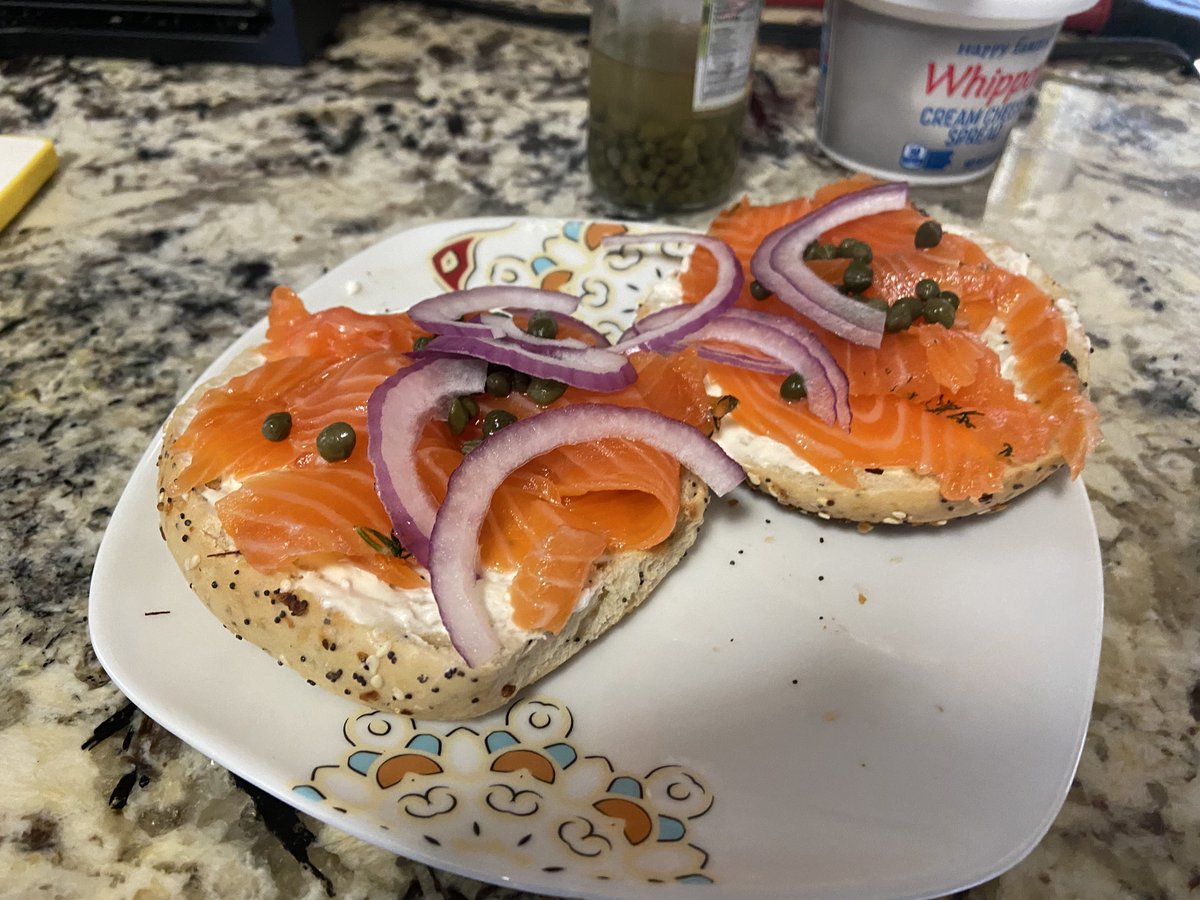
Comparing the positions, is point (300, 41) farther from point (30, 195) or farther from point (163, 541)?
point (163, 541)

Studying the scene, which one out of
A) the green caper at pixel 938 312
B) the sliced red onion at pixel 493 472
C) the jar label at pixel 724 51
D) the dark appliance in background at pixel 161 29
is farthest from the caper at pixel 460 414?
the dark appliance in background at pixel 161 29

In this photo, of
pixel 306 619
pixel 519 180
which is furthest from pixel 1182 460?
pixel 519 180

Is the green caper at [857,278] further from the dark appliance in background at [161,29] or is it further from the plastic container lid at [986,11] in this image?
the dark appliance in background at [161,29]

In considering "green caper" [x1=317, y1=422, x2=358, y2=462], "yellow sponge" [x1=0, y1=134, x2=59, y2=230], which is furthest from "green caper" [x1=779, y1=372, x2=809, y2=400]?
"yellow sponge" [x1=0, y1=134, x2=59, y2=230]

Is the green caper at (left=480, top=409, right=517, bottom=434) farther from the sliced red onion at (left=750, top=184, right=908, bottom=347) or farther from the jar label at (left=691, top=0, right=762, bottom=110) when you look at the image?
the jar label at (left=691, top=0, right=762, bottom=110)

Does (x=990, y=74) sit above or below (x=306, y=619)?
above

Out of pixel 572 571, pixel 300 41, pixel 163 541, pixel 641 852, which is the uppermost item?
pixel 300 41
